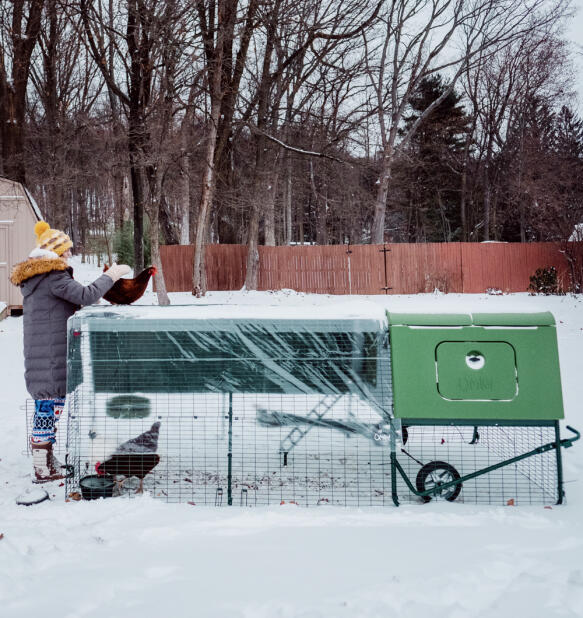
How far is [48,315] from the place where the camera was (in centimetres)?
405

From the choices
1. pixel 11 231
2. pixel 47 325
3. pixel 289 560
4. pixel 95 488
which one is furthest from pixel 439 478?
pixel 11 231

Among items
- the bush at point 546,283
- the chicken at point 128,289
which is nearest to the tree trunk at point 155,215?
the chicken at point 128,289

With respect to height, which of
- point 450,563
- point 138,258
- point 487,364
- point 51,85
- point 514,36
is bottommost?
point 450,563

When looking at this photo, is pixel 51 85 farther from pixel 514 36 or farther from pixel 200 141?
pixel 514 36

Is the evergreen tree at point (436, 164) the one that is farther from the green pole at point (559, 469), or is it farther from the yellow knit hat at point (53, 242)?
the green pole at point (559, 469)

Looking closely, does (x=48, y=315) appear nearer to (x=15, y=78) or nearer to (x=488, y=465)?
(x=488, y=465)

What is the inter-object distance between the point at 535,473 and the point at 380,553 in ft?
6.30

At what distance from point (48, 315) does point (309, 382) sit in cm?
191

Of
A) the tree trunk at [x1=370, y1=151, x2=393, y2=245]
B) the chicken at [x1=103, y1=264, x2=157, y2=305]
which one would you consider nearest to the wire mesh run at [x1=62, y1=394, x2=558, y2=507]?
the chicken at [x1=103, y1=264, x2=157, y2=305]

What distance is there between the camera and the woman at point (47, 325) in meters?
3.98

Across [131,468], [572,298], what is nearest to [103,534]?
[131,468]

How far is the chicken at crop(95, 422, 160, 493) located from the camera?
152 inches

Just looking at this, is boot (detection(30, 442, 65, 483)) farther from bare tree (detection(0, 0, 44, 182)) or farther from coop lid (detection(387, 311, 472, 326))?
bare tree (detection(0, 0, 44, 182))

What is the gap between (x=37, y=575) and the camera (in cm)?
275
